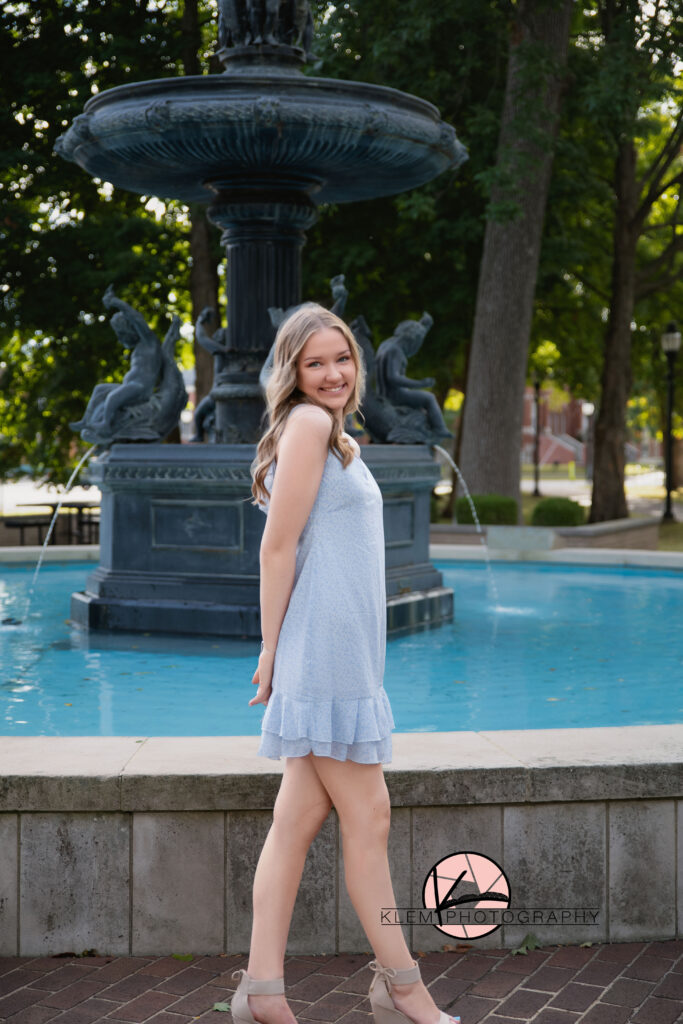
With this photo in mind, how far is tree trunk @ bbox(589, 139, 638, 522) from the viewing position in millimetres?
24953

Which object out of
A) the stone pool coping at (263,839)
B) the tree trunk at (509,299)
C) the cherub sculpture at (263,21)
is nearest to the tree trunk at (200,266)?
the tree trunk at (509,299)

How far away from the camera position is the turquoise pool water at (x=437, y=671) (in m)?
6.05

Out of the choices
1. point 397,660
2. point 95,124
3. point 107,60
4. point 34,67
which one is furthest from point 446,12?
point 397,660

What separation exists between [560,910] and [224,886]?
3.63ft

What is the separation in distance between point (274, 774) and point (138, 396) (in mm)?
5835

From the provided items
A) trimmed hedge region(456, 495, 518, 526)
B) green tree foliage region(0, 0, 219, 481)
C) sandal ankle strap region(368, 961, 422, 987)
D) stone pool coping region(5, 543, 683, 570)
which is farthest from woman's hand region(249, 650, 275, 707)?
green tree foliage region(0, 0, 219, 481)

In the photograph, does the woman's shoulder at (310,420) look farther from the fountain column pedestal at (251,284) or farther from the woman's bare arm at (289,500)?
the fountain column pedestal at (251,284)

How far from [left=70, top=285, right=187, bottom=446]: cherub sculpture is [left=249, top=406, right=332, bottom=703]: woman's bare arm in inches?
238

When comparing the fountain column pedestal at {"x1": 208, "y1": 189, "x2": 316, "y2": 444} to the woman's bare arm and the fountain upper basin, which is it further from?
the woman's bare arm

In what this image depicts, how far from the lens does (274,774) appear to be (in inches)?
157

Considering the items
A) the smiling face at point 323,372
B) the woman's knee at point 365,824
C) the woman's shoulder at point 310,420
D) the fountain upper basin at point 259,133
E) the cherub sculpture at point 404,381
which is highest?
the fountain upper basin at point 259,133

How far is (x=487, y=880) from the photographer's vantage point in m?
4.11

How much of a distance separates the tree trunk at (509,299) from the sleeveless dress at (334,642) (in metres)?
16.7

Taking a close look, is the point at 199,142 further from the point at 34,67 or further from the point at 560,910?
the point at 34,67
